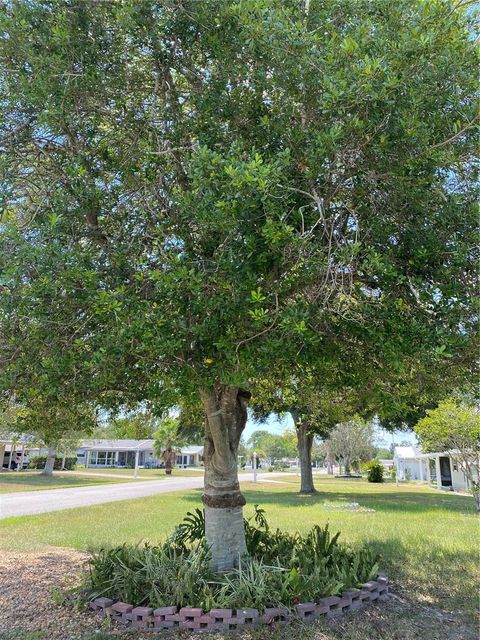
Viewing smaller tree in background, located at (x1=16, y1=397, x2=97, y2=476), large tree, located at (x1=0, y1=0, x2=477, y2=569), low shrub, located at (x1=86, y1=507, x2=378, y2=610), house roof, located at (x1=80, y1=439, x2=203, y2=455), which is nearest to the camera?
A: large tree, located at (x1=0, y1=0, x2=477, y2=569)

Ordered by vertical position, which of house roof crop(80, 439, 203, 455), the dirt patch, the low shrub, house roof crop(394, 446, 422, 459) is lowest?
the dirt patch

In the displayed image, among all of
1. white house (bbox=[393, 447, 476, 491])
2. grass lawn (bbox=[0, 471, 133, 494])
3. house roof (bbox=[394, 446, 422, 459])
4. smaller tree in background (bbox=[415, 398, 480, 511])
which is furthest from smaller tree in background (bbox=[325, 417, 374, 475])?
smaller tree in background (bbox=[415, 398, 480, 511])

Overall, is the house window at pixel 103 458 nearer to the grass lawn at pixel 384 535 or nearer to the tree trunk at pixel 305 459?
the tree trunk at pixel 305 459

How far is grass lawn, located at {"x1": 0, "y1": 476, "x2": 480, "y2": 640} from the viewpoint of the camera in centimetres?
668

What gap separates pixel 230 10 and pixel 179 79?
1623 mm

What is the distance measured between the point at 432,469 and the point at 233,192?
44050mm

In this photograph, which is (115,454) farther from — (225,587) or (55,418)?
(225,587)

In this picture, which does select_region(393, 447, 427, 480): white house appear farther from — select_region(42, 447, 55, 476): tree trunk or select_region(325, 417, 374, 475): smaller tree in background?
select_region(42, 447, 55, 476): tree trunk

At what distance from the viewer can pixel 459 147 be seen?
16.5ft

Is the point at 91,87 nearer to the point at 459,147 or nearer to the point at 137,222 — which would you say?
the point at 137,222

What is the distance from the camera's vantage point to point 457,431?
16375 millimetres

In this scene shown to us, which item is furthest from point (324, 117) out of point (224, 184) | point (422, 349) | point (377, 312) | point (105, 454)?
point (105, 454)

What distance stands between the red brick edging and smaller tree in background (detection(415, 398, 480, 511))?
10749mm

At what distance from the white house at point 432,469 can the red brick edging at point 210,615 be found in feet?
46.5
